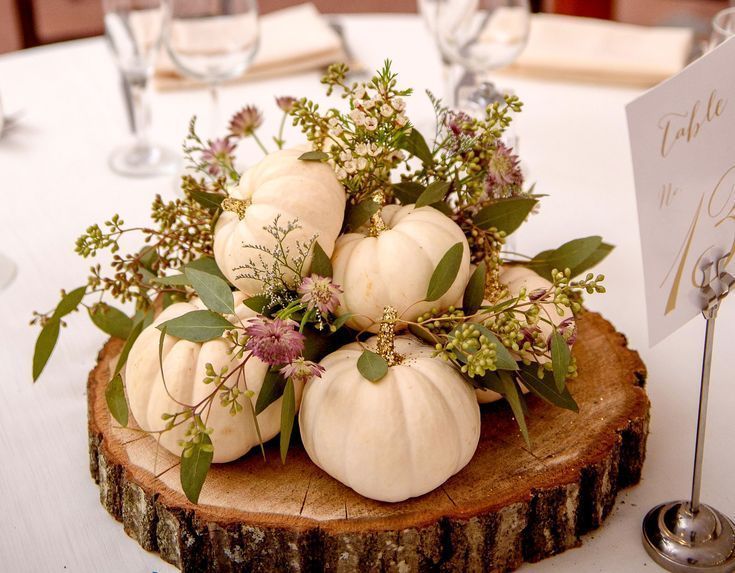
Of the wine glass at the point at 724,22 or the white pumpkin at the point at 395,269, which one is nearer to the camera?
the white pumpkin at the point at 395,269

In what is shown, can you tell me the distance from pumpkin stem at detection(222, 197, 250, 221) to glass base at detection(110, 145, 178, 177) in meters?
0.67

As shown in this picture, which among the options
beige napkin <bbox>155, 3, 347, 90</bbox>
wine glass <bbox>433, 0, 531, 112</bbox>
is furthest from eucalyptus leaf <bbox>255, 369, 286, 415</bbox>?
beige napkin <bbox>155, 3, 347, 90</bbox>

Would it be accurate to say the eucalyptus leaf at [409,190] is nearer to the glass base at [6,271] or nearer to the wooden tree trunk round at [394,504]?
the wooden tree trunk round at [394,504]

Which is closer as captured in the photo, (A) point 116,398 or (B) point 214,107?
(A) point 116,398

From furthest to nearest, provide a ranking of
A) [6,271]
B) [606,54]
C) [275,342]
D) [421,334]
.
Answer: [606,54]
[6,271]
[421,334]
[275,342]

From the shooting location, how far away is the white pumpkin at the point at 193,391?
0.74 metres

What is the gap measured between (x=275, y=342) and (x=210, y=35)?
0.77 metres

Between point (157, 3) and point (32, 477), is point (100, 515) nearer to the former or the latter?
point (32, 477)

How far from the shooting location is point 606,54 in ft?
5.08

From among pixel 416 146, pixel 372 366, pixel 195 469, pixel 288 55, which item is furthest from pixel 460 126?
pixel 288 55

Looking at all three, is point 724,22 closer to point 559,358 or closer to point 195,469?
point 559,358

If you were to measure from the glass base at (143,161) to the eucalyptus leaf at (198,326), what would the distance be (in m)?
0.69

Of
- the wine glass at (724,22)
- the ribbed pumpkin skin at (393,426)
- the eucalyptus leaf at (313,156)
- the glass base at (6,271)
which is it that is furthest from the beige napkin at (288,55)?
the ribbed pumpkin skin at (393,426)

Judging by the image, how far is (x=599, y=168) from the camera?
1.36 m
